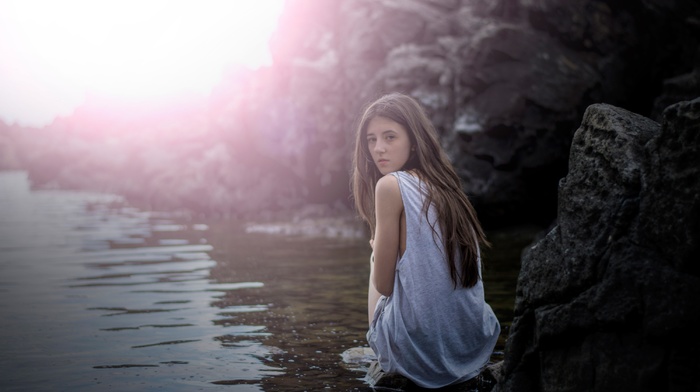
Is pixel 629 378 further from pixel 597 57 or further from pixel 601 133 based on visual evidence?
pixel 597 57

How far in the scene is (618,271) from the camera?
2623 mm

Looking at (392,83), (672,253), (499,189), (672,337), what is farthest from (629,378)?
(392,83)

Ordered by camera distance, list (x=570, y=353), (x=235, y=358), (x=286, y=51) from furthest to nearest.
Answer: (x=286, y=51) → (x=235, y=358) → (x=570, y=353)

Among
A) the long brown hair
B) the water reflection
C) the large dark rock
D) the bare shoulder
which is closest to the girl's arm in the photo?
the bare shoulder

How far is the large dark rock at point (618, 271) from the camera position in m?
2.45

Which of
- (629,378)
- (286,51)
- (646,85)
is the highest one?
(286,51)

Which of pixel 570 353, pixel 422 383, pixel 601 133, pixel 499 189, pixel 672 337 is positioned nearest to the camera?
pixel 672 337

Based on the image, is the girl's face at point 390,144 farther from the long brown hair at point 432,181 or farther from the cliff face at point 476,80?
the cliff face at point 476,80

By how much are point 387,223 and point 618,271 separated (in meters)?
1.39

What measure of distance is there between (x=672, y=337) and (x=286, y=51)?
2182 cm

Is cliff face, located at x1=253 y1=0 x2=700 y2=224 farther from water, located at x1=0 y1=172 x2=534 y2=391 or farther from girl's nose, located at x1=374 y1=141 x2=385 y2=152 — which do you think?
girl's nose, located at x1=374 y1=141 x2=385 y2=152

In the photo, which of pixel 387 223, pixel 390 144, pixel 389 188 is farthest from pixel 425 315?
pixel 390 144

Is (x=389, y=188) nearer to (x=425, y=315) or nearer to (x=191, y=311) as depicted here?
(x=425, y=315)

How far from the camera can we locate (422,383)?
3.79m
